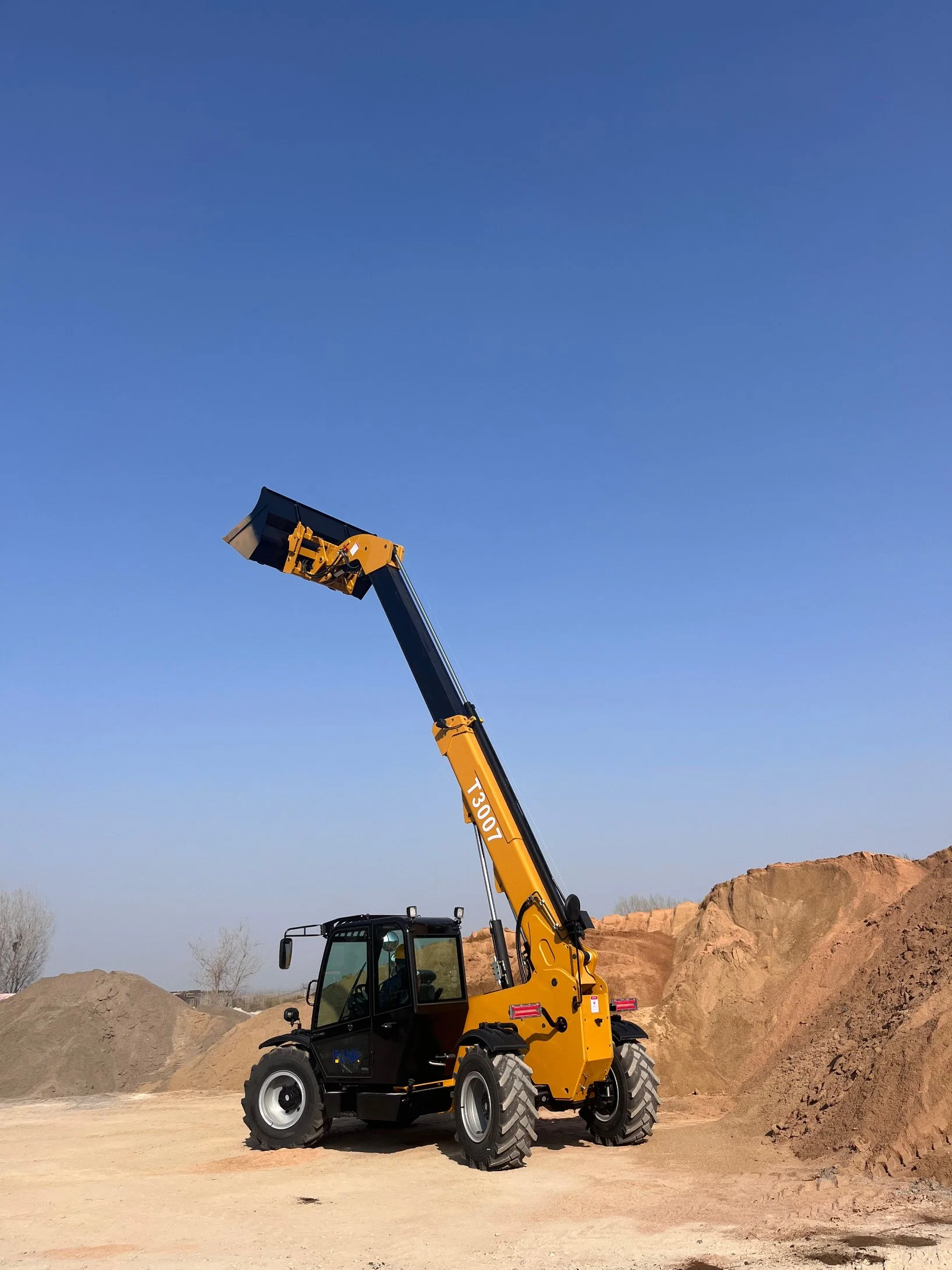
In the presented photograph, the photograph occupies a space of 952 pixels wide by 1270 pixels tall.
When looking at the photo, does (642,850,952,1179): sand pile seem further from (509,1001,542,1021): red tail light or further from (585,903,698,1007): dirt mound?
(509,1001,542,1021): red tail light

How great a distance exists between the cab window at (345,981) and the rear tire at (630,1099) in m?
3.02

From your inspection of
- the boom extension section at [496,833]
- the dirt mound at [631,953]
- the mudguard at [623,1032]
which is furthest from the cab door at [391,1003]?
the dirt mound at [631,953]

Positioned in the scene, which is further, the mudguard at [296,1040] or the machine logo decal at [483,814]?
the mudguard at [296,1040]

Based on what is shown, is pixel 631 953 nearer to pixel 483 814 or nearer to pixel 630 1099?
pixel 630 1099

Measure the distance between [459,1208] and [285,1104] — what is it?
4114 mm

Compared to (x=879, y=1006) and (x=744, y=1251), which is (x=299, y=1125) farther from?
(x=879, y=1006)

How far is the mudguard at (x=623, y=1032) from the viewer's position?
10.7m

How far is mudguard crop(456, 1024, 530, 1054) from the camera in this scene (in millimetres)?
9727

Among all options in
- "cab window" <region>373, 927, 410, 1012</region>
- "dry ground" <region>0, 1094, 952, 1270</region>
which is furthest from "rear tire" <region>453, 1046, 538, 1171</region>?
"cab window" <region>373, 927, 410, 1012</region>

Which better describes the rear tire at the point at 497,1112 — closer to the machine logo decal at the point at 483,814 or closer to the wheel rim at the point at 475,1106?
the wheel rim at the point at 475,1106

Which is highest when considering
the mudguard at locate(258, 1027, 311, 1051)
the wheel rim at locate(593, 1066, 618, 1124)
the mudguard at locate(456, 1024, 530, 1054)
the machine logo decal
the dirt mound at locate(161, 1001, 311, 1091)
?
the machine logo decal

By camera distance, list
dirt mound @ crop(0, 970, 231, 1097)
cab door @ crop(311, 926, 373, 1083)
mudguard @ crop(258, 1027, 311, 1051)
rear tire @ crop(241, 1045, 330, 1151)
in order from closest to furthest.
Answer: cab door @ crop(311, 926, 373, 1083) → rear tire @ crop(241, 1045, 330, 1151) → mudguard @ crop(258, 1027, 311, 1051) → dirt mound @ crop(0, 970, 231, 1097)

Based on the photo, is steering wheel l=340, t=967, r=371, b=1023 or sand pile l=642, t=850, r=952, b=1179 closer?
sand pile l=642, t=850, r=952, b=1179

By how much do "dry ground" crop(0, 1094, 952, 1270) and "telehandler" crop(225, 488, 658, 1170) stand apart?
19.7 inches
